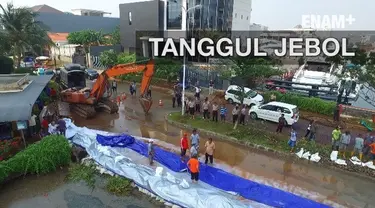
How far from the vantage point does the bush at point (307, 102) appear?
21.3 metres

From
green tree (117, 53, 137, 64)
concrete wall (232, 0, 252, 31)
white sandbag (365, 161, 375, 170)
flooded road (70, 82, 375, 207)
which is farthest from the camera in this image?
concrete wall (232, 0, 252, 31)

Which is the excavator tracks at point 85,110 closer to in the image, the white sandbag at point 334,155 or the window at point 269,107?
the window at point 269,107

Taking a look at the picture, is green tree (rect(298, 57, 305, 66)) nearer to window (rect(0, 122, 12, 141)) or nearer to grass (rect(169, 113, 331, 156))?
grass (rect(169, 113, 331, 156))

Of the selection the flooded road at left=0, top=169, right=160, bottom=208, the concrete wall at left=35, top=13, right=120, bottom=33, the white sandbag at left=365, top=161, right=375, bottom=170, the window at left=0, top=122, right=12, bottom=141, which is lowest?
the flooded road at left=0, top=169, right=160, bottom=208

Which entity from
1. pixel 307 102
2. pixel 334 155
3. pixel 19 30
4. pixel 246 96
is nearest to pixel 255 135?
pixel 334 155

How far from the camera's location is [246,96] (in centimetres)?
2198

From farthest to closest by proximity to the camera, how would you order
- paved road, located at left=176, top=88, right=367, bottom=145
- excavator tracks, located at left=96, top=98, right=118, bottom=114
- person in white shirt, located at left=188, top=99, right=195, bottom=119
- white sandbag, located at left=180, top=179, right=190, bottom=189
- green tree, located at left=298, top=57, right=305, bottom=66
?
green tree, located at left=298, top=57, right=305, bottom=66 → excavator tracks, located at left=96, top=98, right=118, bottom=114 → person in white shirt, located at left=188, top=99, right=195, bottom=119 → paved road, located at left=176, top=88, right=367, bottom=145 → white sandbag, located at left=180, top=179, right=190, bottom=189

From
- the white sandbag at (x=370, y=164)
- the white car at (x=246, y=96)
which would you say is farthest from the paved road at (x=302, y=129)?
the white sandbag at (x=370, y=164)

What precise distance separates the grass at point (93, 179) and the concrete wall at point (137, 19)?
28.2m

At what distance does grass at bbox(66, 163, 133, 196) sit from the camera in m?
11.3

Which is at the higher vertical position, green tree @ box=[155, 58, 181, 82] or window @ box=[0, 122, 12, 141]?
green tree @ box=[155, 58, 181, 82]

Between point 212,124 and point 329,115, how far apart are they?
28.7 ft

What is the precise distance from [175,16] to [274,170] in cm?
2845

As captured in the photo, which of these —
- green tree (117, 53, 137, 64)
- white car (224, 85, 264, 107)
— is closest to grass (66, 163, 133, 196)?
white car (224, 85, 264, 107)
